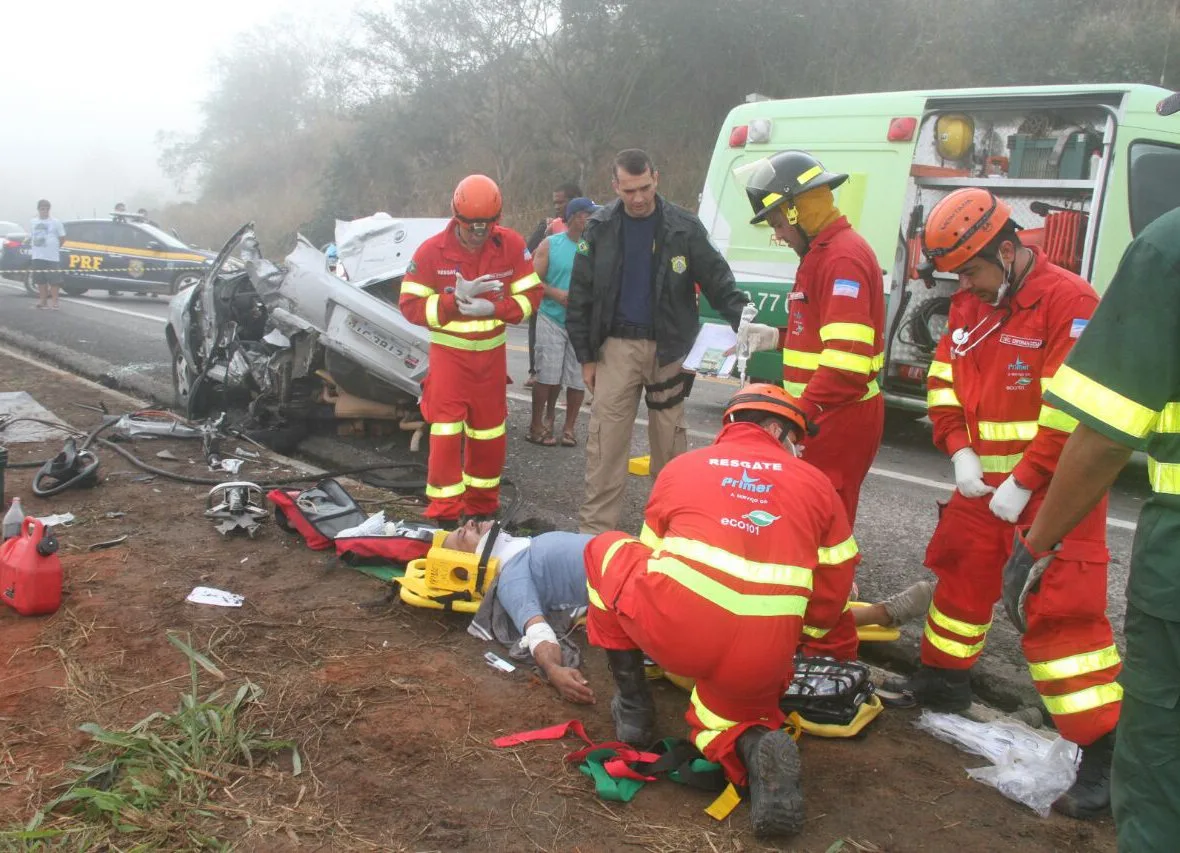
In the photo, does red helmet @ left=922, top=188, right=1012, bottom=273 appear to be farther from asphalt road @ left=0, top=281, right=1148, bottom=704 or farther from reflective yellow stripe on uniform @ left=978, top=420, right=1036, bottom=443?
asphalt road @ left=0, top=281, right=1148, bottom=704

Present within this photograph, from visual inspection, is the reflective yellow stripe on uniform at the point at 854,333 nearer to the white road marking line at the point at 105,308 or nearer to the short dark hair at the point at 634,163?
the short dark hair at the point at 634,163

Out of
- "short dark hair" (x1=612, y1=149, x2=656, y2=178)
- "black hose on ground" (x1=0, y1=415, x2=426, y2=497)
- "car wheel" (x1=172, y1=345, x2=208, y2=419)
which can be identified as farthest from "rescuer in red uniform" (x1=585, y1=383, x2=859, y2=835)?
"car wheel" (x1=172, y1=345, x2=208, y2=419)

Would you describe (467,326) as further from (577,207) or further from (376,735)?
(376,735)

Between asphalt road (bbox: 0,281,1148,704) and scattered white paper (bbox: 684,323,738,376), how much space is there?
903 millimetres

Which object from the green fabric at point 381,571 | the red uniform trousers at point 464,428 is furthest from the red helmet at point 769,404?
the red uniform trousers at point 464,428

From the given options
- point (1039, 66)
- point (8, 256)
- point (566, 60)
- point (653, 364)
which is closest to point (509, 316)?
point (653, 364)

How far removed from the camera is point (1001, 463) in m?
3.25

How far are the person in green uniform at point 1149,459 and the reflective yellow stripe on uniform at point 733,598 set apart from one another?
3.23 ft

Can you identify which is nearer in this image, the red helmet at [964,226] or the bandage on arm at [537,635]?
the red helmet at [964,226]

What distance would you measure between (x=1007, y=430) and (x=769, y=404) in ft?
2.86

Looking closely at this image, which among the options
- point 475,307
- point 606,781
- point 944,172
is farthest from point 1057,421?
point 944,172

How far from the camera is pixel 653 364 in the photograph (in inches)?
185

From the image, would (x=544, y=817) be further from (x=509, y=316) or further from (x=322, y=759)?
(x=509, y=316)

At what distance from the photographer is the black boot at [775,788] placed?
2561 mm
